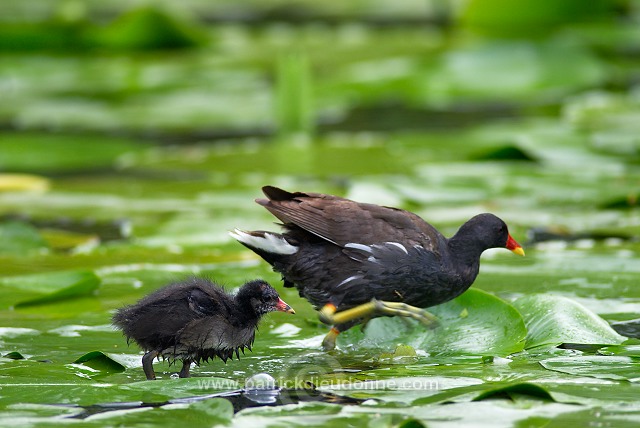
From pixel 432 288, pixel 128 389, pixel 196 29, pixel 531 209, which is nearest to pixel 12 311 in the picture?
pixel 128 389

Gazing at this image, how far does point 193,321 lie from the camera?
3887mm

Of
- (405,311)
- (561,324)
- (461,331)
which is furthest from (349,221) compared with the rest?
(561,324)

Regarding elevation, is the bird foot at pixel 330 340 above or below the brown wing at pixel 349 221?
below

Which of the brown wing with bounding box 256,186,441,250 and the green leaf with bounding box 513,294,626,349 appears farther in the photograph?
the brown wing with bounding box 256,186,441,250

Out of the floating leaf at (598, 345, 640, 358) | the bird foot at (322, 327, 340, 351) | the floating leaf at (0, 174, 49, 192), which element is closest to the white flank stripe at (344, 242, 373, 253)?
the bird foot at (322, 327, 340, 351)

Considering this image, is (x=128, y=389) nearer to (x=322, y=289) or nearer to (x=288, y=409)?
(x=288, y=409)

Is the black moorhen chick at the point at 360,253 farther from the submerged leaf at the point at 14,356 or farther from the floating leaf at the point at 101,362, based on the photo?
the submerged leaf at the point at 14,356

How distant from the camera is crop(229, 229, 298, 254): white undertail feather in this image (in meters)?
4.34

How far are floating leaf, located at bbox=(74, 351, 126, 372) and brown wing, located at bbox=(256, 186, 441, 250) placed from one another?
3.07 ft

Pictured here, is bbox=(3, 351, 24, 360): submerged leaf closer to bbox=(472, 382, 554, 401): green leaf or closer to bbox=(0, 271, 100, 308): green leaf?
bbox=(0, 271, 100, 308): green leaf

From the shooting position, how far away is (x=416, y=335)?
415 centimetres

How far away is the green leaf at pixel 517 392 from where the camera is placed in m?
3.09

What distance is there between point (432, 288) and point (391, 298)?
167mm

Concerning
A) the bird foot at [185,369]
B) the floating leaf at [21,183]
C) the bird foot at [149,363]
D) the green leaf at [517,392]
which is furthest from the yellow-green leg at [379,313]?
the floating leaf at [21,183]
